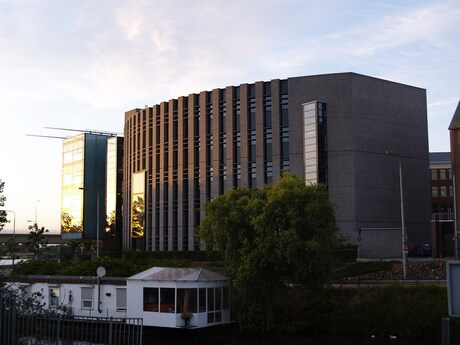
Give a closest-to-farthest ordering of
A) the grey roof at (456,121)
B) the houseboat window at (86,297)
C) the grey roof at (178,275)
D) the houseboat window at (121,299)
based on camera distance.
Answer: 1. the grey roof at (178,275)
2. the houseboat window at (121,299)
3. the houseboat window at (86,297)
4. the grey roof at (456,121)

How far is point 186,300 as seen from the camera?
36969 millimetres

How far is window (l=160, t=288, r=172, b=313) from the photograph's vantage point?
3728cm

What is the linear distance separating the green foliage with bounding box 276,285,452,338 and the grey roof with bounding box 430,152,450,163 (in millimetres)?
83927

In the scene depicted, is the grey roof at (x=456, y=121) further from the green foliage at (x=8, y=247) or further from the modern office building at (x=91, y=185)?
the modern office building at (x=91, y=185)

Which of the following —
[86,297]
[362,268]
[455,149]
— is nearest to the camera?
[86,297]

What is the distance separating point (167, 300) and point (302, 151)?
39.5 metres

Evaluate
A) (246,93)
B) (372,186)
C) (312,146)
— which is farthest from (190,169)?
(372,186)

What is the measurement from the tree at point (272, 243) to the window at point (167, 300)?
4.32 meters

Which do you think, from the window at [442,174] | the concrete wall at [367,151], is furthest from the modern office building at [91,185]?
the window at [442,174]

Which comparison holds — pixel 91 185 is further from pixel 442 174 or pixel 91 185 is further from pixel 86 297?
pixel 86 297

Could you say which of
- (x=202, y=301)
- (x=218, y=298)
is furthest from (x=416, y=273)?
(x=202, y=301)

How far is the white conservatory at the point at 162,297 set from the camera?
36969 millimetres

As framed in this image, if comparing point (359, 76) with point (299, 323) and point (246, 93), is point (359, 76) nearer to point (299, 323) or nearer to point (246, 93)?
point (246, 93)

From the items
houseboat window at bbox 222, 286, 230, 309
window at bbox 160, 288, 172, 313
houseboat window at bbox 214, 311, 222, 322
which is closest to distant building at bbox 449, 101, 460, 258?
houseboat window at bbox 222, 286, 230, 309
